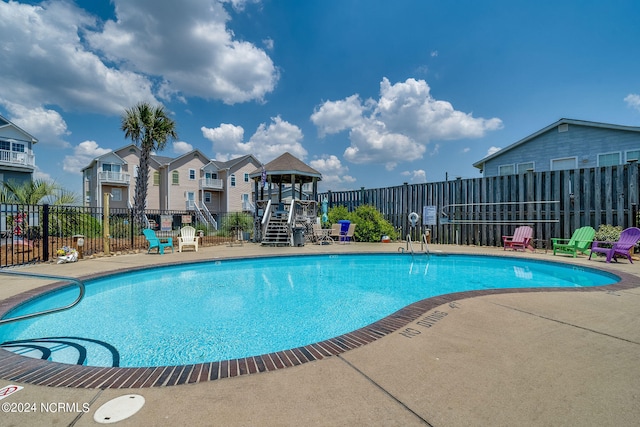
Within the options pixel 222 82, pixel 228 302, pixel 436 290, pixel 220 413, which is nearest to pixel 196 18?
pixel 222 82

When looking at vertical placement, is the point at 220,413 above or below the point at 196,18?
below

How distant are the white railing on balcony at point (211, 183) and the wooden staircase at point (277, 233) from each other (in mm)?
18524

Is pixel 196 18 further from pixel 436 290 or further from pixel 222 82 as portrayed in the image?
pixel 436 290

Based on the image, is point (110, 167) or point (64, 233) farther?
point (110, 167)

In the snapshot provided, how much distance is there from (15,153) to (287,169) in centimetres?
2191

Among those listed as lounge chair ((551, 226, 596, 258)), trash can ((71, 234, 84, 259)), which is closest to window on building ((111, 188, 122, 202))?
trash can ((71, 234, 84, 259))

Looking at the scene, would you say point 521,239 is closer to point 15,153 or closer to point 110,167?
point 15,153

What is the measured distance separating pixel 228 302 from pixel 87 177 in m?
34.8

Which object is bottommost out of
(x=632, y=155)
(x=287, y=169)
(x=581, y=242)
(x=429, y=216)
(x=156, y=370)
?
(x=156, y=370)

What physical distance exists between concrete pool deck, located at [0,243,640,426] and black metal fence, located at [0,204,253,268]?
8464 mm

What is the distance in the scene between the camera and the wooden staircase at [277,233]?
14.0 metres

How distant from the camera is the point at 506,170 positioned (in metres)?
17.8

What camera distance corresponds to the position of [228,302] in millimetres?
5617

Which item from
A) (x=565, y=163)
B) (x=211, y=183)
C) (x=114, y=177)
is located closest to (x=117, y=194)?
(x=114, y=177)
